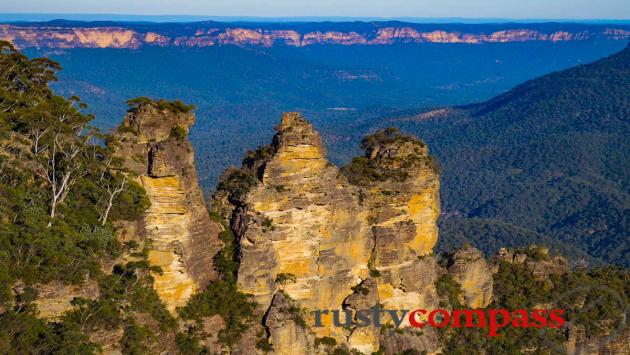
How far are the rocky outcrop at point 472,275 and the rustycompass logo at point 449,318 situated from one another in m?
0.66

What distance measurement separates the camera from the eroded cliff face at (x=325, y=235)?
108 feet

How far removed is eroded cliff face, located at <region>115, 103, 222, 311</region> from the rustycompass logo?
6380mm

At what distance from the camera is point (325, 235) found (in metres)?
33.9

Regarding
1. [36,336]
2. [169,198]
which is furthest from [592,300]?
[36,336]

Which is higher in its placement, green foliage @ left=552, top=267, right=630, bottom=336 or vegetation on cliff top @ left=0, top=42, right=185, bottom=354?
vegetation on cliff top @ left=0, top=42, right=185, bottom=354

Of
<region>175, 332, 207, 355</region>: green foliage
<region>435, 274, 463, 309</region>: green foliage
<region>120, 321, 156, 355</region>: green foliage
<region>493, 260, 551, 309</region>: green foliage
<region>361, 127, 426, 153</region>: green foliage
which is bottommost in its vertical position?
<region>493, 260, 551, 309</region>: green foliage

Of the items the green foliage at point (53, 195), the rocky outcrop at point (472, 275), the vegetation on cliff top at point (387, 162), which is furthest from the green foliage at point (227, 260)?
the rocky outcrop at point (472, 275)

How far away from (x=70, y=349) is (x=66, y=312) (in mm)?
1921

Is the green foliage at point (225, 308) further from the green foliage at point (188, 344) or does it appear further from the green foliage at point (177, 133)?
the green foliage at point (177, 133)

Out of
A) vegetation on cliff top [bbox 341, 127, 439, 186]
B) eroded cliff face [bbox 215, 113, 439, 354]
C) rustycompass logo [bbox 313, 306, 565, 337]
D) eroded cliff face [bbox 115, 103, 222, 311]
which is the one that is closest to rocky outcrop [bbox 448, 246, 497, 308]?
rustycompass logo [bbox 313, 306, 565, 337]

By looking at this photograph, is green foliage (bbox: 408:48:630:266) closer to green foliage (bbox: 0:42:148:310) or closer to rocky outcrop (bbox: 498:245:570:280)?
rocky outcrop (bbox: 498:245:570:280)

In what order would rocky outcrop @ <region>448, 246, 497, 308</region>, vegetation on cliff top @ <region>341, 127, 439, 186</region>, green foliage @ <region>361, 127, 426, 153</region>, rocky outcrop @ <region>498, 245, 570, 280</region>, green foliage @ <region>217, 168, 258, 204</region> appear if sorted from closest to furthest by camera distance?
green foliage @ <region>217, 168, 258, 204</region>
vegetation on cliff top @ <region>341, 127, 439, 186</region>
green foliage @ <region>361, 127, 426, 153</region>
rocky outcrop @ <region>448, 246, 497, 308</region>
rocky outcrop @ <region>498, 245, 570, 280</region>

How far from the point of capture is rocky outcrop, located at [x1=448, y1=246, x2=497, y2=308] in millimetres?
41281

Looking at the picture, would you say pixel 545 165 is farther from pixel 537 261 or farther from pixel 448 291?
pixel 448 291
